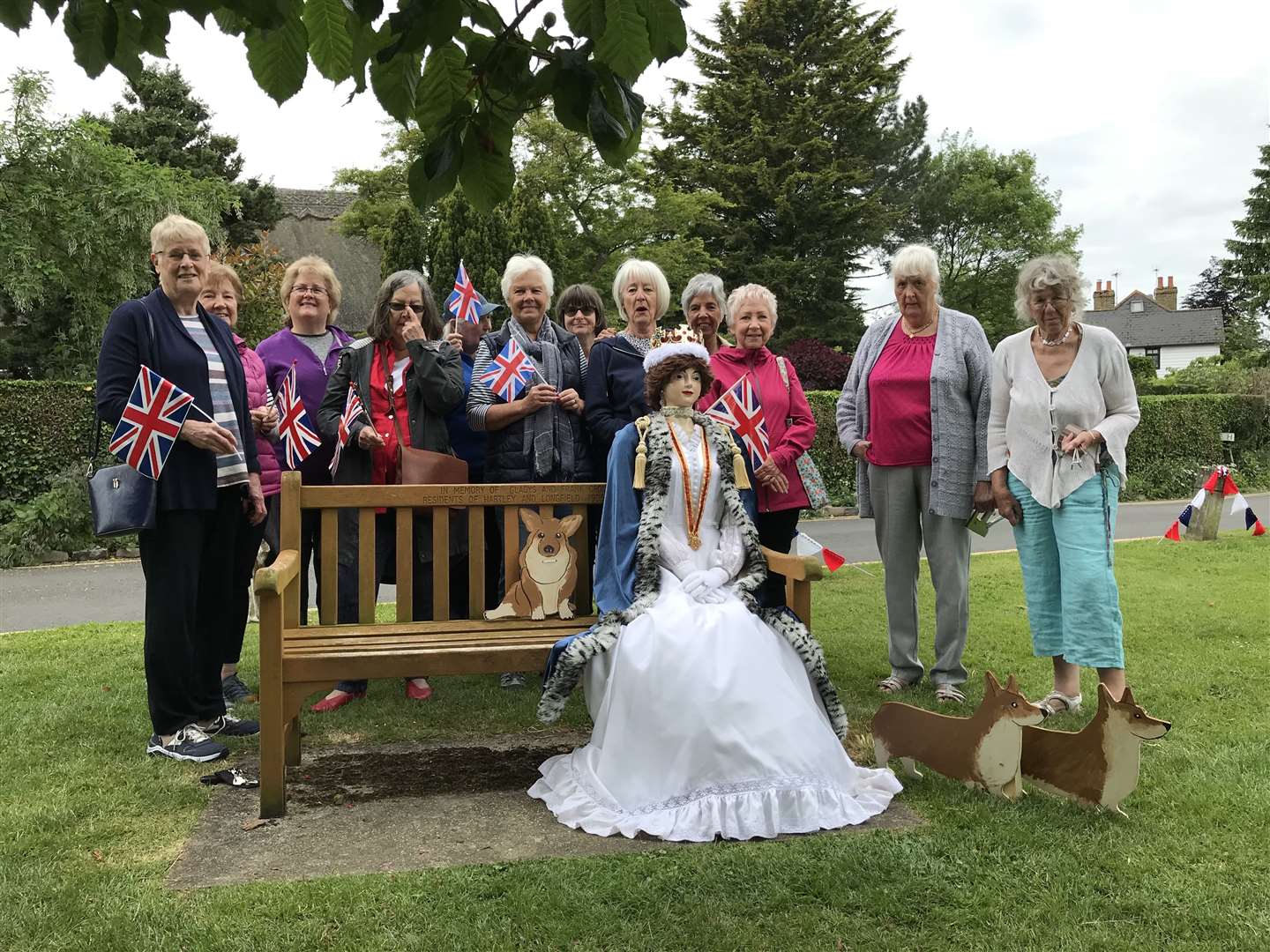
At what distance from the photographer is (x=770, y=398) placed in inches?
217

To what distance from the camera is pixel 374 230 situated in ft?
81.0

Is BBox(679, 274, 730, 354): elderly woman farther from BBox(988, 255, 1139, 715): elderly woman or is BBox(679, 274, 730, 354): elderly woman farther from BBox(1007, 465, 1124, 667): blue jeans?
BBox(1007, 465, 1124, 667): blue jeans

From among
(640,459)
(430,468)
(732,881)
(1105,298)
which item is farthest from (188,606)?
(1105,298)

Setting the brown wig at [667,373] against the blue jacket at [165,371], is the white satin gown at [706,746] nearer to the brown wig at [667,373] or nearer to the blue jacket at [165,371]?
the brown wig at [667,373]

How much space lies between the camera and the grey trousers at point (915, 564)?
5430mm

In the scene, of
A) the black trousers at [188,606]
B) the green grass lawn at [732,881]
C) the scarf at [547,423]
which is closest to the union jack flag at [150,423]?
the black trousers at [188,606]

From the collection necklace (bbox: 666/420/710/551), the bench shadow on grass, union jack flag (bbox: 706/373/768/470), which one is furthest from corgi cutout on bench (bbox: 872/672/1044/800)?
union jack flag (bbox: 706/373/768/470)

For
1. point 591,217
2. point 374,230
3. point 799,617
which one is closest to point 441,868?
point 799,617

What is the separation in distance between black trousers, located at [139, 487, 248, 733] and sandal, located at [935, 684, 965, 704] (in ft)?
11.9

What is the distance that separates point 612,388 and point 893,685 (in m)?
2.26

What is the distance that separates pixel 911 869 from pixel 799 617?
1287mm

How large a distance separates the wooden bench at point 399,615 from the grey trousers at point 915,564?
3.94 feet

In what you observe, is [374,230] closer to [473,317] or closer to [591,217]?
[591,217]

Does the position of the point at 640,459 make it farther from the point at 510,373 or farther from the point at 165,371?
the point at 165,371
